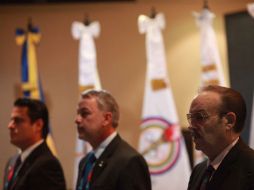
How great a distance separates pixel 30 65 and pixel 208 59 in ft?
5.33

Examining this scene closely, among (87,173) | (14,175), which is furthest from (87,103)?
(14,175)

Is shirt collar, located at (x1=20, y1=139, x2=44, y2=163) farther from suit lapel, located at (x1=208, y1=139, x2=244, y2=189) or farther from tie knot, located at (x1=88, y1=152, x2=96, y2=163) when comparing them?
suit lapel, located at (x1=208, y1=139, x2=244, y2=189)

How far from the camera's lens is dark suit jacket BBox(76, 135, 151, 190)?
7.02 feet

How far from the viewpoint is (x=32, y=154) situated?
8.36 ft

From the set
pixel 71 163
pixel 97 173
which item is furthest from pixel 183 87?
pixel 97 173

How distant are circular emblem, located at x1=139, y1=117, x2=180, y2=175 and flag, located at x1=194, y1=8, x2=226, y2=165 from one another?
0.71 feet

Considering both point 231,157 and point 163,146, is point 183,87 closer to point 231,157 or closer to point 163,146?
point 163,146

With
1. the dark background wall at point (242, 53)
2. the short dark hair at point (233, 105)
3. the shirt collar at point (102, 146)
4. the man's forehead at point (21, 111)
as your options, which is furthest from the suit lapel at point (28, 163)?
the dark background wall at point (242, 53)

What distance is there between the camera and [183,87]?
433cm

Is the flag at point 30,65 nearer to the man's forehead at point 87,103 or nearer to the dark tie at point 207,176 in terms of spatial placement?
the man's forehead at point 87,103

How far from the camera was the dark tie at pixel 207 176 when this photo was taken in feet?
5.47

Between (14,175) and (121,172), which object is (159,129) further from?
(121,172)

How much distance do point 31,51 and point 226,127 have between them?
9.07 feet

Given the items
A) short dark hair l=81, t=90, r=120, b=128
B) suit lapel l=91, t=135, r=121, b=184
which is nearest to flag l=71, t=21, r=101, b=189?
short dark hair l=81, t=90, r=120, b=128
